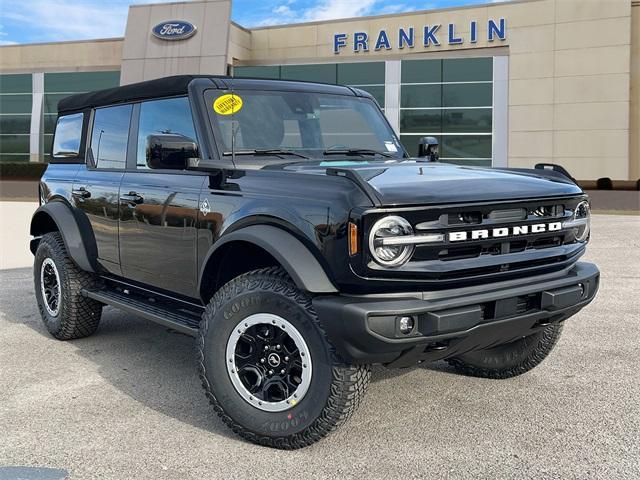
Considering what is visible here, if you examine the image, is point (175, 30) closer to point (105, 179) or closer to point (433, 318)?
point (105, 179)

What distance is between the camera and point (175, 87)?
435 cm

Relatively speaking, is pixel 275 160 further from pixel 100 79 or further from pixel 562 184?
pixel 100 79

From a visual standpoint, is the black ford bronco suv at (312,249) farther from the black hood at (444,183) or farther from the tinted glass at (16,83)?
the tinted glass at (16,83)

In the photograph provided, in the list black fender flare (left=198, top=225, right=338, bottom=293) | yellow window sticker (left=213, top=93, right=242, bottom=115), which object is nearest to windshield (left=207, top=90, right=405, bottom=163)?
yellow window sticker (left=213, top=93, right=242, bottom=115)

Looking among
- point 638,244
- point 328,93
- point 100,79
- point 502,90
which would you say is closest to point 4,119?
point 100,79

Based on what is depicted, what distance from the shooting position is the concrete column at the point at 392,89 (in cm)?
3372

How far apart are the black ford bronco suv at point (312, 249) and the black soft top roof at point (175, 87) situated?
0.06 ft

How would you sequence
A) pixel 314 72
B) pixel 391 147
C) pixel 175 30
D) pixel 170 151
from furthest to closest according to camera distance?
pixel 175 30 < pixel 314 72 < pixel 391 147 < pixel 170 151

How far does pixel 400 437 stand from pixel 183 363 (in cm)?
200

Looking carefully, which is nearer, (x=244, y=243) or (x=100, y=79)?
(x=244, y=243)

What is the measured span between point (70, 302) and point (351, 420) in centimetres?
271

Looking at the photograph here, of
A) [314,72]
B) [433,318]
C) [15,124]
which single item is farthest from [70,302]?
[15,124]

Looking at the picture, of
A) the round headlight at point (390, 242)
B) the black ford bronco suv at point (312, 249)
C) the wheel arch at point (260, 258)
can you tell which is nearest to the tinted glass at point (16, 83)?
the black ford bronco suv at point (312, 249)

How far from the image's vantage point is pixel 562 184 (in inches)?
150
